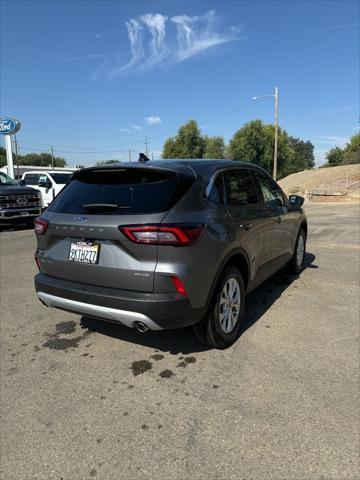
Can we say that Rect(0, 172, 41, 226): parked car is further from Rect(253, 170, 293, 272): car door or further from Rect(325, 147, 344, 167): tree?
Rect(325, 147, 344, 167): tree

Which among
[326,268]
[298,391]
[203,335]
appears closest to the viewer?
[298,391]

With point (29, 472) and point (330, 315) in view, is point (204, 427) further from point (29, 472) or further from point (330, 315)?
point (330, 315)

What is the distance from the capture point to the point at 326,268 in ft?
22.5

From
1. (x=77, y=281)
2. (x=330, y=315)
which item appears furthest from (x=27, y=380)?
(x=330, y=315)

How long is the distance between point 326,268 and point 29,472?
5791 millimetres

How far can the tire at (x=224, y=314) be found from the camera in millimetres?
3455

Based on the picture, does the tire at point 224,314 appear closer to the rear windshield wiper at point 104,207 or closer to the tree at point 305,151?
the rear windshield wiper at point 104,207

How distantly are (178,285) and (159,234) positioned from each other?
0.42 meters

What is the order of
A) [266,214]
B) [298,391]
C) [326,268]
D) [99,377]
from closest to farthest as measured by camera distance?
[298,391]
[99,377]
[266,214]
[326,268]

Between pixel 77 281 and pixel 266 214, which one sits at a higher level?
pixel 266 214

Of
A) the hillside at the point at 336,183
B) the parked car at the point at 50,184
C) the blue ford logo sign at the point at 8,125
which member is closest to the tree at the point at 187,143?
the hillside at the point at 336,183

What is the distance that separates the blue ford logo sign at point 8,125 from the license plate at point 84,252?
73.0ft

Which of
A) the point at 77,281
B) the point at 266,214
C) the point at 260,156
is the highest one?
the point at 260,156

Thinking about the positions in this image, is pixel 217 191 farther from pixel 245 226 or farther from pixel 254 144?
pixel 254 144
